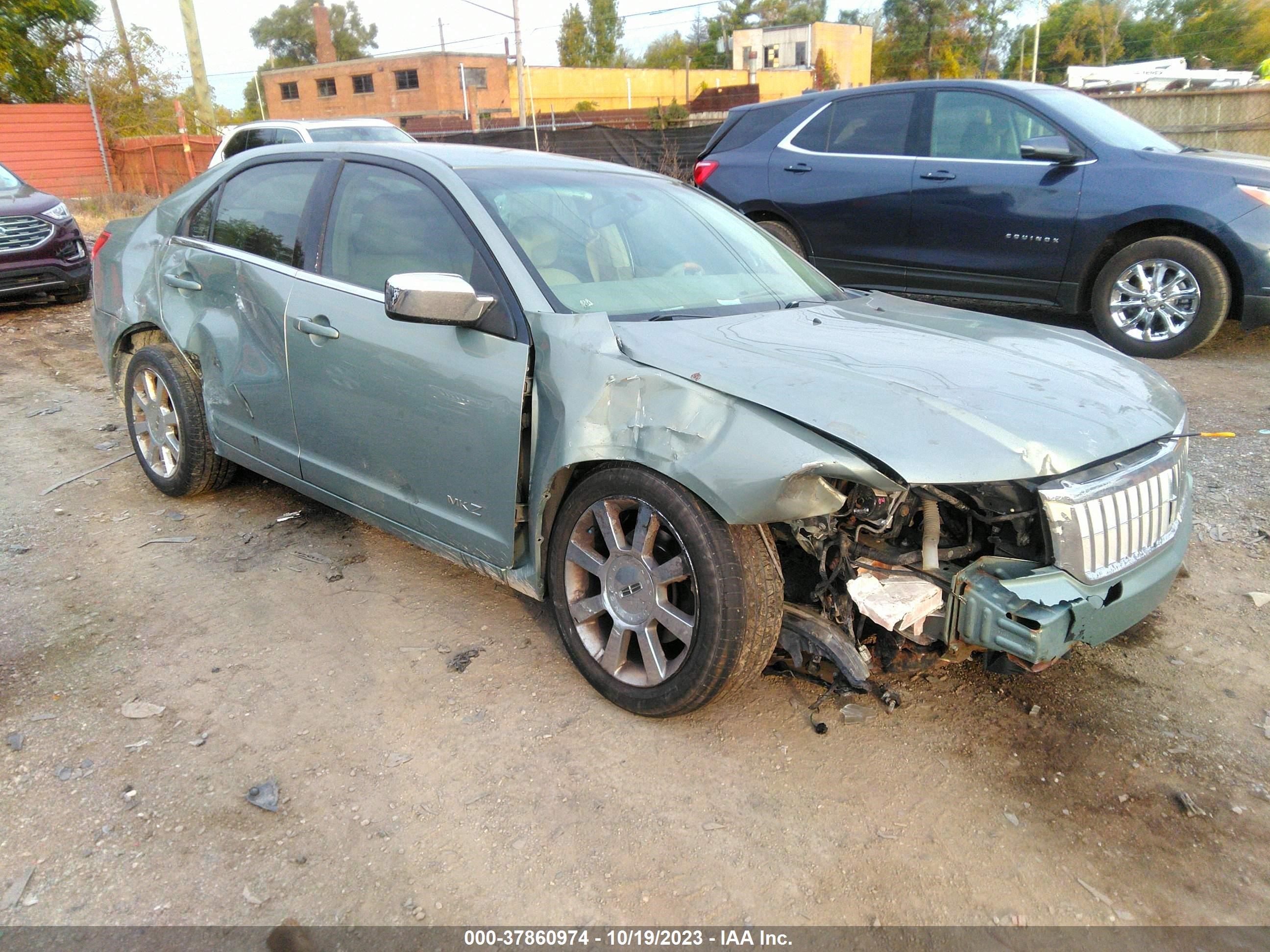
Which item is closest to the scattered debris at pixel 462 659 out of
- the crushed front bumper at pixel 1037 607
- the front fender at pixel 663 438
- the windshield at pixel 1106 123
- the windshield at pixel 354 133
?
the front fender at pixel 663 438

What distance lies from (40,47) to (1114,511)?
106 feet

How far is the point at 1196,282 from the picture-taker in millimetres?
6238

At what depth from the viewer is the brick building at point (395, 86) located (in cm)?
5297

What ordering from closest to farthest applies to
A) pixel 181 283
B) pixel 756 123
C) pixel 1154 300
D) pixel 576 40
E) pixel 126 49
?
pixel 181 283, pixel 1154 300, pixel 756 123, pixel 126 49, pixel 576 40

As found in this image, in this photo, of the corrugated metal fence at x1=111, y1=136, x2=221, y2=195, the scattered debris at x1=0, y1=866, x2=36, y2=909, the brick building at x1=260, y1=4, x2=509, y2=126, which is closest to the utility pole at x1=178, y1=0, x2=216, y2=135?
the corrugated metal fence at x1=111, y1=136, x2=221, y2=195

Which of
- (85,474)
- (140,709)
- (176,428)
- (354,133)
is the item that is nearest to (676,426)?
(140,709)

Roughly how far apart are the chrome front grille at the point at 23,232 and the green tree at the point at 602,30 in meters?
61.4

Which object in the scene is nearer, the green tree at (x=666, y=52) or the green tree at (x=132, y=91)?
the green tree at (x=132, y=91)

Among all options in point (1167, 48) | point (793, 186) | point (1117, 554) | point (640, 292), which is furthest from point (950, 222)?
point (1167, 48)

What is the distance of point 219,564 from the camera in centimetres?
405

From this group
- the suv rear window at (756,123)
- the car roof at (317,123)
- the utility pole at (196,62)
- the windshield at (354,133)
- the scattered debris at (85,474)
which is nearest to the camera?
the scattered debris at (85,474)

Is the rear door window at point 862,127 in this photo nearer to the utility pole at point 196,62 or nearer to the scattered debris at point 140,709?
the scattered debris at point 140,709

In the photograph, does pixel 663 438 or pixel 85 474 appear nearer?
pixel 663 438

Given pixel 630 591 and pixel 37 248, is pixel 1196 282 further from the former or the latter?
pixel 37 248
